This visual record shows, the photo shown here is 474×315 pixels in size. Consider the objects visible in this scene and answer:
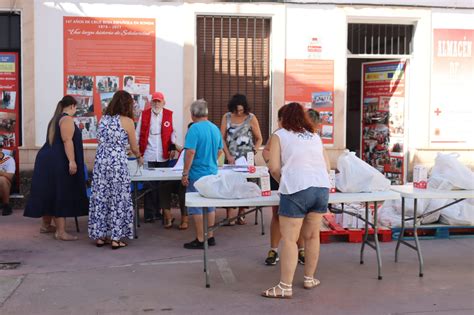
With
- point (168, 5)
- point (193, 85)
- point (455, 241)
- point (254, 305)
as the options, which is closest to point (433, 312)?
point (254, 305)

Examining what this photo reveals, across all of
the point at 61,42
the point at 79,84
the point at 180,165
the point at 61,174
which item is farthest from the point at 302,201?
the point at 61,42

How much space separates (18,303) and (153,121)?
375cm

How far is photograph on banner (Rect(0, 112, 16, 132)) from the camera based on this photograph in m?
9.43

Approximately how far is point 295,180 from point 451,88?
628cm

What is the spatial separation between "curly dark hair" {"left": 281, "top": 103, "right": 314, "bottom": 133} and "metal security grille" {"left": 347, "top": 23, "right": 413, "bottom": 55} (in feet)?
18.6

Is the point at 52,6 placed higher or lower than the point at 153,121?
higher

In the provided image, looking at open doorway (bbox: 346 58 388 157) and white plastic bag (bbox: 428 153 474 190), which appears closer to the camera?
white plastic bag (bbox: 428 153 474 190)

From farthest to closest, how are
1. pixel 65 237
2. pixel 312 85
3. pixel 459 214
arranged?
pixel 312 85 → pixel 459 214 → pixel 65 237

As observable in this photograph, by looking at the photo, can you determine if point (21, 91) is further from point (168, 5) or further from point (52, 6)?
point (168, 5)

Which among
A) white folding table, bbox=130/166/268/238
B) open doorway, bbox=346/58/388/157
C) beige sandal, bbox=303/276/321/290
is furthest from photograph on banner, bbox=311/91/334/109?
beige sandal, bbox=303/276/321/290

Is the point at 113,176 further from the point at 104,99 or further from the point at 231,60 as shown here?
the point at 231,60

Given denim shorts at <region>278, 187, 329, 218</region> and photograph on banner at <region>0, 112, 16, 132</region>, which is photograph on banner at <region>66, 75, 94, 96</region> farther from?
denim shorts at <region>278, 187, 329, 218</region>

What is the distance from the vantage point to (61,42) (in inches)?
363

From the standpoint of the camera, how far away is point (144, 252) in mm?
6660
